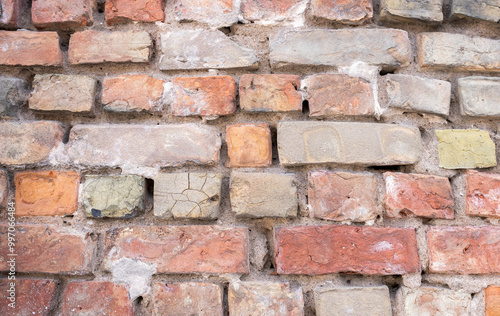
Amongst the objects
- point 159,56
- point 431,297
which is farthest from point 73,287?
point 431,297

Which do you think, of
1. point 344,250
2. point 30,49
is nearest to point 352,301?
point 344,250

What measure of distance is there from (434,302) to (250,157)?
49cm

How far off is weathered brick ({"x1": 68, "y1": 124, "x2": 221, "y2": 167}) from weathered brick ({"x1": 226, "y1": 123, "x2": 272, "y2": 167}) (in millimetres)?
32

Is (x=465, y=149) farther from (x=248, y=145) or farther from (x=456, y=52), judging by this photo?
(x=248, y=145)

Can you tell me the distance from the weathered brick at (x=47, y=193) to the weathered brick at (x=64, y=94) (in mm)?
145

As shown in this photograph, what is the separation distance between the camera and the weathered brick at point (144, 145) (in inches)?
32.1

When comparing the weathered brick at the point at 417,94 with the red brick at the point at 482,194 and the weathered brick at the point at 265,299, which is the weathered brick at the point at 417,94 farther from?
the weathered brick at the point at 265,299

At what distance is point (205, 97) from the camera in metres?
0.83

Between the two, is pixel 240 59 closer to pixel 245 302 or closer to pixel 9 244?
pixel 245 302

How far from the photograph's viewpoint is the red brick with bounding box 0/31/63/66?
0.85 metres

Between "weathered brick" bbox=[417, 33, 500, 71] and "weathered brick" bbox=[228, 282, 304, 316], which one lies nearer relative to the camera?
"weathered brick" bbox=[228, 282, 304, 316]

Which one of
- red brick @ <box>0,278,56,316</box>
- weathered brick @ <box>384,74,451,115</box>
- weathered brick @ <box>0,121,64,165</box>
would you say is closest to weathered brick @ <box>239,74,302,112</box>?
weathered brick @ <box>384,74,451,115</box>

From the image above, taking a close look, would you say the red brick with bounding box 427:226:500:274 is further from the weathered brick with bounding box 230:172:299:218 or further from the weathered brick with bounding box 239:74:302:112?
the weathered brick with bounding box 239:74:302:112

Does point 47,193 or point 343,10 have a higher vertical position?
point 343,10
